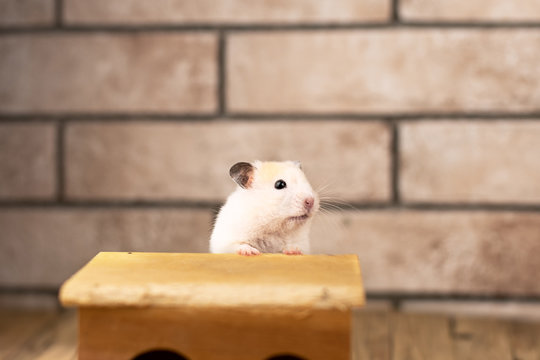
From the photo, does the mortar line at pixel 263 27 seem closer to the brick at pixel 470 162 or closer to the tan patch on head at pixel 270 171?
the brick at pixel 470 162

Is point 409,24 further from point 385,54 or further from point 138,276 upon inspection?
point 138,276

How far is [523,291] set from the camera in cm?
232

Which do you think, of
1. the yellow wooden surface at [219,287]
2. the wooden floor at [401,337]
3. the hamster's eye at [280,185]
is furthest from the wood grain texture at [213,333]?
the wooden floor at [401,337]

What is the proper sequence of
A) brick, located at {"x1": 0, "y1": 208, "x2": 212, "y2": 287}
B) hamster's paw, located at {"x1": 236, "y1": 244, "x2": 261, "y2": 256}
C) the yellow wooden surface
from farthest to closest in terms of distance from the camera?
brick, located at {"x1": 0, "y1": 208, "x2": 212, "y2": 287}, hamster's paw, located at {"x1": 236, "y1": 244, "x2": 261, "y2": 256}, the yellow wooden surface

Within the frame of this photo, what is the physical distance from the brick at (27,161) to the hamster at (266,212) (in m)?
1.23

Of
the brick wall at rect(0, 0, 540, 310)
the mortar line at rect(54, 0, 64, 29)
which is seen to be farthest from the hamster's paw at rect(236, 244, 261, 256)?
the mortar line at rect(54, 0, 64, 29)

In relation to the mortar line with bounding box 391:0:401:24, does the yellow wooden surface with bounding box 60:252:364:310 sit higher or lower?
lower

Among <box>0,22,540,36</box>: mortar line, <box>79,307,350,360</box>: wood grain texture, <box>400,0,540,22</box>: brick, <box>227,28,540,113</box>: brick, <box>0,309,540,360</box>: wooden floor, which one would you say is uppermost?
<box>400,0,540,22</box>: brick

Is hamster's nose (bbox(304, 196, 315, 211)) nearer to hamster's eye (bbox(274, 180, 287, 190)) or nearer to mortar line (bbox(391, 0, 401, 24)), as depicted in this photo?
hamster's eye (bbox(274, 180, 287, 190))

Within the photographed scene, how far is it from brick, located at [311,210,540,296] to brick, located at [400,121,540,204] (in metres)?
0.08

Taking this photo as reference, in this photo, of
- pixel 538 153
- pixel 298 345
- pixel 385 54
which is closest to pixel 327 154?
pixel 385 54

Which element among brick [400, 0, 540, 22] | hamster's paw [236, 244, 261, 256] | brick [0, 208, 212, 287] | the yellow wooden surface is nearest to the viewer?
the yellow wooden surface

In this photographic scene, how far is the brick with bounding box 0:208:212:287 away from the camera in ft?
7.79

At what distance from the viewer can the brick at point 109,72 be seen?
2.33 metres
